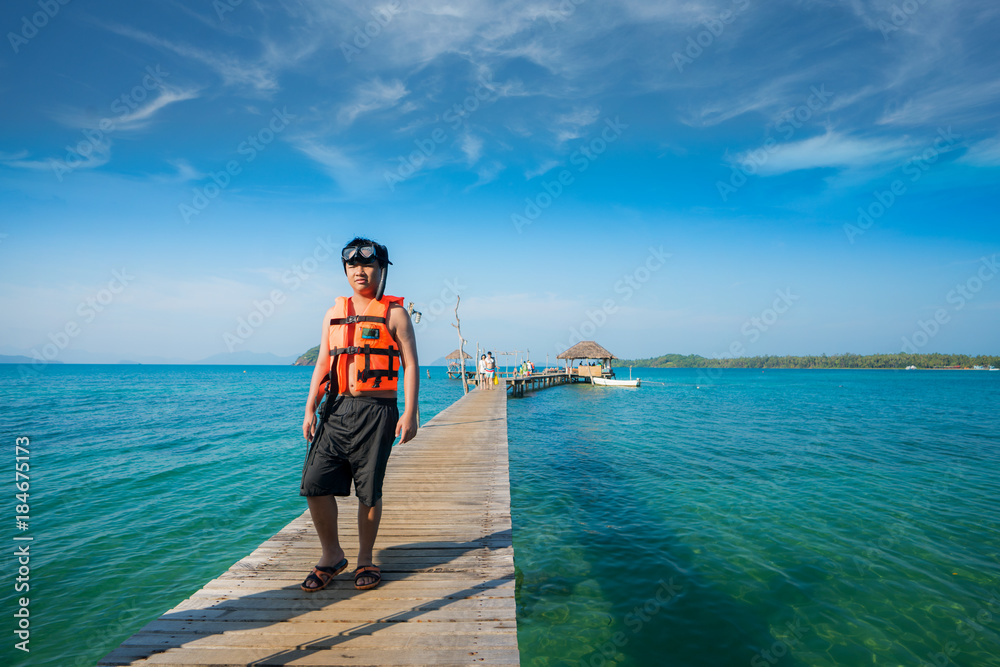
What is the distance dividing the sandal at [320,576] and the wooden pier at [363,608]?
0.04 metres

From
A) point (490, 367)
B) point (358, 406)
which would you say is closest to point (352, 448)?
point (358, 406)

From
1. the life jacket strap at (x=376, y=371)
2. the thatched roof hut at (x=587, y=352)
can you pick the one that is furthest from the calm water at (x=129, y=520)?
the thatched roof hut at (x=587, y=352)

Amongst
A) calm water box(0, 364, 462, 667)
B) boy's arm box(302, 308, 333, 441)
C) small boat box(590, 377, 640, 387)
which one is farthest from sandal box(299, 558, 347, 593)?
small boat box(590, 377, 640, 387)

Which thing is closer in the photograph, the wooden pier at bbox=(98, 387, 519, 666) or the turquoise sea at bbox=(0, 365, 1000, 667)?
the wooden pier at bbox=(98, 387, 519, 666)

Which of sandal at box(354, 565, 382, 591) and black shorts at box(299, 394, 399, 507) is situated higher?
black shorts at box(299, 394, 399, 507)

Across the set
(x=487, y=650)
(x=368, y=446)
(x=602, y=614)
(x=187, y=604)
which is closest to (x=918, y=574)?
(x=602, y=614)

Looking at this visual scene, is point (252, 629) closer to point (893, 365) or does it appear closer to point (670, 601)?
point (670, 601)

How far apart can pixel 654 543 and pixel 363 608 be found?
535 cm

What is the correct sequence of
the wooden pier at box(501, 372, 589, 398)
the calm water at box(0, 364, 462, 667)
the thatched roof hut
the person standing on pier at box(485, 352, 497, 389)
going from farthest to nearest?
the thatched roof hut → the wooden pier at box(501, 372, 589, 398) → the person standing on pier at box(485, 352, 497, 389) → the calm water at box(0, 364, 462, 667)

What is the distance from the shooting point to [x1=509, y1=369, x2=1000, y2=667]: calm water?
179 inches

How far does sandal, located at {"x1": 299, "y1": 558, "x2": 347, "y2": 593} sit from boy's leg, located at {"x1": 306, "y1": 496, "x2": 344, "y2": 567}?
1.0 inches

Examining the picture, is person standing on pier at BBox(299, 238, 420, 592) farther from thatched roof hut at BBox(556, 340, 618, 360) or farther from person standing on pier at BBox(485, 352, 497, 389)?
thatched roof hut at BBox(556, 340, 618, 360)

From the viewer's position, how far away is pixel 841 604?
5.19 meters

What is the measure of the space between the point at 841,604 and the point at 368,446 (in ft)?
19.3
